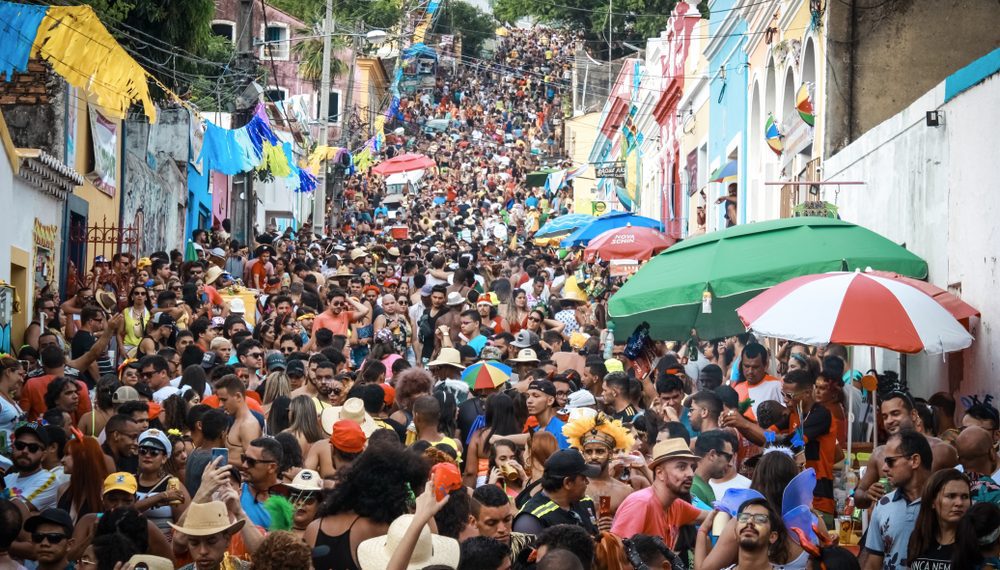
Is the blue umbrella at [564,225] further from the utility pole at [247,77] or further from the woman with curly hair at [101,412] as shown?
the woman with curly hair at [101,412]

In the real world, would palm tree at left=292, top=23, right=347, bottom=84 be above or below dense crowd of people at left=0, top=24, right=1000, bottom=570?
above

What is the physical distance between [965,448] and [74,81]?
10.2 meters

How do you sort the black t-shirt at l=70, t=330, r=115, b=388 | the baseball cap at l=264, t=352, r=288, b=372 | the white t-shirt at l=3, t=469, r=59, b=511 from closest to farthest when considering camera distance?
the white t-shirt at l=3, t=469, r=59, b=511 → the baseball cap at l=264, t=352, r=288, b=372 → the black t-shirt at l=70, t=330, r=115, b=388

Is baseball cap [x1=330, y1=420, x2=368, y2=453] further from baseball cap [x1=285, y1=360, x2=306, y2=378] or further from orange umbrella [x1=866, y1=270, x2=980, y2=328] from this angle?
orange umbrella [x1=866, y1=270, x2=980, y2=328]

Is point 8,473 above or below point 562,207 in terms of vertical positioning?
below

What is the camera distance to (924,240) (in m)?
12.5

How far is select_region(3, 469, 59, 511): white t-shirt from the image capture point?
8.16m

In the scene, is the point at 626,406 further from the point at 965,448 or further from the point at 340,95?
the point at 340,95

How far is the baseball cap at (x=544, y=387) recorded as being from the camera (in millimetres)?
9844

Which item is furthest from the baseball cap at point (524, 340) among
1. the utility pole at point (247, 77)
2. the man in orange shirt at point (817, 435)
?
the utility pole at point (247, 77)

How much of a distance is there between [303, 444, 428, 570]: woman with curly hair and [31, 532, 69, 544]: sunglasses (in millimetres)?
1338

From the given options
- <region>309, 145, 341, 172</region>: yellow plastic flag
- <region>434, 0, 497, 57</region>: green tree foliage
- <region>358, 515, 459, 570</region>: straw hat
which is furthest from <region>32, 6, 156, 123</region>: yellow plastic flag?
<region>434, 0, 497, 57</region>: green tree foliage

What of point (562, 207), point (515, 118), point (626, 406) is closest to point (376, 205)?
point (562, 207)

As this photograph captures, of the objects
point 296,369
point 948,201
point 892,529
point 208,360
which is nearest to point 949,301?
point 948,201
